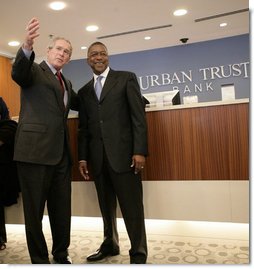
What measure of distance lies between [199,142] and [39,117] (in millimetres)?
1121

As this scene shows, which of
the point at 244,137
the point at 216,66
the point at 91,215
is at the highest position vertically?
the point at 216,66

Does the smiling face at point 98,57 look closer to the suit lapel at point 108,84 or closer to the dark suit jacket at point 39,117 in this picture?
the suit lapel at point 108,84

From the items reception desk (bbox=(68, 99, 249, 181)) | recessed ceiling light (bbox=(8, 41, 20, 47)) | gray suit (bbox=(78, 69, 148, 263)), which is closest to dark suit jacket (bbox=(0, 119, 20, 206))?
gray suit (bbox=(78, 69, 148, 263))

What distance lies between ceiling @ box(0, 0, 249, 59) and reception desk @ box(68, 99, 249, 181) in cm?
257

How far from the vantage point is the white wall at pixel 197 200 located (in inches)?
Answer: 83.6

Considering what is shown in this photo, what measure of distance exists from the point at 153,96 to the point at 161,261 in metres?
1.35

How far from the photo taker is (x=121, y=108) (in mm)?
1920

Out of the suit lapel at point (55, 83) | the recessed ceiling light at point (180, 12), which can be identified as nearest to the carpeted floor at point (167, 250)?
the suit lapel at point (55, 83)

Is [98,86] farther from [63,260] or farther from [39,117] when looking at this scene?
[63,260]

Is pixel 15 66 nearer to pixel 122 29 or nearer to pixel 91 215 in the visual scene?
pixel 91 215

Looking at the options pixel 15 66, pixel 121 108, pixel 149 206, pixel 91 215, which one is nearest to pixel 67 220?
pixel 91 215

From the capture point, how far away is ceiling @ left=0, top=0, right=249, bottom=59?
4.27 meters

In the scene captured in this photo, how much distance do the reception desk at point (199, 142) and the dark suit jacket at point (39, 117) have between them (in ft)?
2.37

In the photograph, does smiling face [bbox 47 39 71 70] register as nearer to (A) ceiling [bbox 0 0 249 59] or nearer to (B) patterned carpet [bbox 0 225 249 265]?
(B) patterned carpet [bbox 0 225 249 265]
